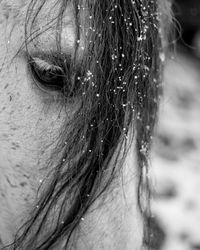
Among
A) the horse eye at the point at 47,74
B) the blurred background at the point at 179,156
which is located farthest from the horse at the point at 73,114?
the blurred background at the point at 179,156

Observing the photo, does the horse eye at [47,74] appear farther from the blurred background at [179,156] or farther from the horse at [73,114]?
the blurred background at [179,156]

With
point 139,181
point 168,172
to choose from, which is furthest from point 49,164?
point 168,172

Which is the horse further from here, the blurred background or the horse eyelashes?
the blurred background

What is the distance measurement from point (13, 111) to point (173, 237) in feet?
5.33

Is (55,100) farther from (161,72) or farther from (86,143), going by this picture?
(161,72)

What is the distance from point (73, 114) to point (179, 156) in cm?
235

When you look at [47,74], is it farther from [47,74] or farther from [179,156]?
[179,156]

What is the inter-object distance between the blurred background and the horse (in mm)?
547

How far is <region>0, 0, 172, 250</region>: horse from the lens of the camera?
178 centimetres

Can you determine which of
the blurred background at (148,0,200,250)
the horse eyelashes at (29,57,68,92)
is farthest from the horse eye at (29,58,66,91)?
the blurred background at (148,0,200,250)

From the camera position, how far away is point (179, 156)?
4074 millimetres

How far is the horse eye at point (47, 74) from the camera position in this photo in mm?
1792

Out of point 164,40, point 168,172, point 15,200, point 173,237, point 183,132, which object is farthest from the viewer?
point 183,132

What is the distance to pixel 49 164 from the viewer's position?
1.84m
